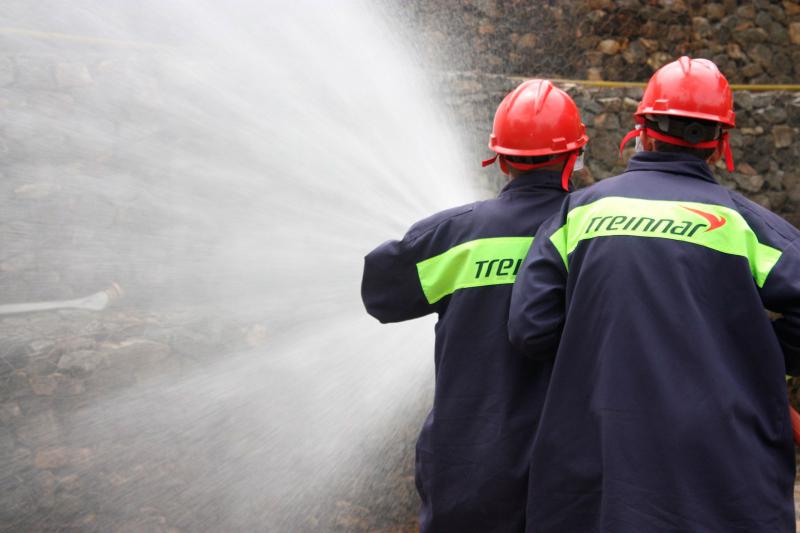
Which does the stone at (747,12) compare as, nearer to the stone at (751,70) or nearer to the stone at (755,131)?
the stone at (751,70)

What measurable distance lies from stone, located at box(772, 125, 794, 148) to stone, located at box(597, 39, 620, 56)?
2.36 metres

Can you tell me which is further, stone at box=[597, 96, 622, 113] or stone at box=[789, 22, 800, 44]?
stone at box=[789, 22, 800, 44]

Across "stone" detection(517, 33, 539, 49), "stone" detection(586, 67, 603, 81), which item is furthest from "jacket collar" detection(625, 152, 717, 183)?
"stone" detection(517, 33, 539, 49)

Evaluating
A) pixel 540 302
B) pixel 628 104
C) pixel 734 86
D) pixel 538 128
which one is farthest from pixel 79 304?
pixel 734 86

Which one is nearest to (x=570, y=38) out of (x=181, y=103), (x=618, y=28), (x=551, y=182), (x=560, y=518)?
(x=618, y=28)

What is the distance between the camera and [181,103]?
794cm

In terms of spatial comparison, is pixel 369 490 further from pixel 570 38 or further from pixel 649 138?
pixel 570 38

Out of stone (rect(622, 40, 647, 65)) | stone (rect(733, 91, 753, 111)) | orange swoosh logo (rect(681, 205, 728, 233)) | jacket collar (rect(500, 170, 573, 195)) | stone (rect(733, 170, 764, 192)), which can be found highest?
jacket collar (rect(500, 170, 573, 195))

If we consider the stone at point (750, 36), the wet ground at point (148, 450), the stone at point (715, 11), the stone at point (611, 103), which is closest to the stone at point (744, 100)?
the stone at point (750, 36)

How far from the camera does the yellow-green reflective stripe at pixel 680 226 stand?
2.09 meters

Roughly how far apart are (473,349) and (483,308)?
0.43 feet

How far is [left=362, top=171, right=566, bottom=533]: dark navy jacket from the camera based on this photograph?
92.5 inches

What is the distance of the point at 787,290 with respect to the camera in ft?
6.70

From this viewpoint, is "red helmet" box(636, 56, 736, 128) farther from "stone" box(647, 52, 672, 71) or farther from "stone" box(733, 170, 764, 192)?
"stone" box(647, 52, 672, 71)
